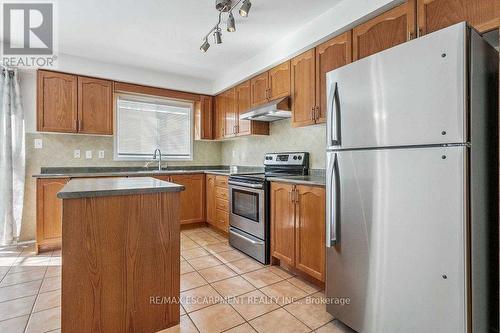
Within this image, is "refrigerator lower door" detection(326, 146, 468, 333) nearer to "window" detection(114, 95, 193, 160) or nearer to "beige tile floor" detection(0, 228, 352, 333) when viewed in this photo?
"beige tile floor" detection(0, 228, 352, 333)

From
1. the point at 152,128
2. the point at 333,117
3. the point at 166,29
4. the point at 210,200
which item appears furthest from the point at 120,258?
the point at 152,128

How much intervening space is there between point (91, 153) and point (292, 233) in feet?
10.3

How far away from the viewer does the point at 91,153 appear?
12.5 ft

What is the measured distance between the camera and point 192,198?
4074 mm

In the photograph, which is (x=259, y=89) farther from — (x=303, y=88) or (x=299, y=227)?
(x=299, y=227)

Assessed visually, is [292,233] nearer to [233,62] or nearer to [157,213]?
[157,213]

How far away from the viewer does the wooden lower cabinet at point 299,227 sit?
7.04 ft

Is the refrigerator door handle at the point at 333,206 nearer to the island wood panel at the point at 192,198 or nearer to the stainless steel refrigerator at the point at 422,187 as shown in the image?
the stainless steel refrigerator at the point at 422,187

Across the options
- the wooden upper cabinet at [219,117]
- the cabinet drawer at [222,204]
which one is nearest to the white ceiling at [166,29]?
the wooden upper cabinet at [219,117]

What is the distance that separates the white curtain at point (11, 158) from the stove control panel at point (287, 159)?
315 cm

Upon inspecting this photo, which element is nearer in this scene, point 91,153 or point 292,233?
point 292,233

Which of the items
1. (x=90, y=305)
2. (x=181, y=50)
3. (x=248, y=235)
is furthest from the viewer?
(x=181, y=50)

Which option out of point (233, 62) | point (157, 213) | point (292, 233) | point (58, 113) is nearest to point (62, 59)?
point (58, 113)

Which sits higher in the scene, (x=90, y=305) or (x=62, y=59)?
(x=62, y=59)
